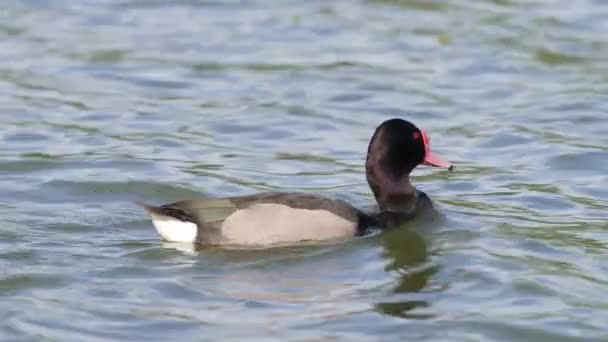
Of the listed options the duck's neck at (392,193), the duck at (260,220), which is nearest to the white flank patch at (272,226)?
the duck at (260,220)

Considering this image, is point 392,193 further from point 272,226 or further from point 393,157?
point 272,226

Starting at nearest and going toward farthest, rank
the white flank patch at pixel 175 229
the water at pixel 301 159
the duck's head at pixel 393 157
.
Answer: the water at pixel 301 159 → the white flank patch at pixel 175 229 → the duck's head at pixel 393 157

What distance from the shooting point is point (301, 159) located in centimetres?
1461

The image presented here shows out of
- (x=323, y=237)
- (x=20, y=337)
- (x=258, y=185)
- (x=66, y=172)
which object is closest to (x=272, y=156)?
(x=258, y=185)

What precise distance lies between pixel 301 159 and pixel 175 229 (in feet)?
11.0

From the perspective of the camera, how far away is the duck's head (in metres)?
12.3

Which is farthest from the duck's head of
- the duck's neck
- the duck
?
the duck

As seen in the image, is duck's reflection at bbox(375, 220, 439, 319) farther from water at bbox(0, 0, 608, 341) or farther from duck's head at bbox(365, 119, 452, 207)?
duck's head at bbox(365, 119, 452, 207)

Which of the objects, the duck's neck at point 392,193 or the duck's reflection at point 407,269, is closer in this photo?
the duck's reflection at point 407,269

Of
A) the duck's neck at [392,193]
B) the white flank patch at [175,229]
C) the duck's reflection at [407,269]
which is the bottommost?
the duck's reflection at [407,269]

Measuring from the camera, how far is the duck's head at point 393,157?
486 inches

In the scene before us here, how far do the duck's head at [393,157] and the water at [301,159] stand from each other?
36 cm

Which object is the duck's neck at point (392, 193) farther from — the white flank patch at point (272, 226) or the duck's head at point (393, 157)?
the white flank patch at point (272, 226)

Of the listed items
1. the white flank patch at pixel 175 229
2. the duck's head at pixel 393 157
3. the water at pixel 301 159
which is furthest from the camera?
the duck's head at pixel 393 157
